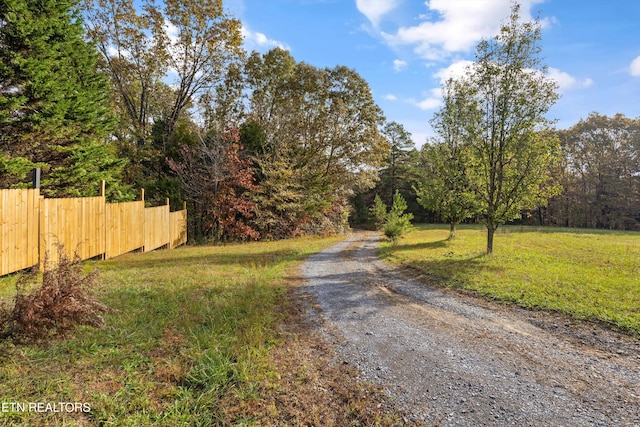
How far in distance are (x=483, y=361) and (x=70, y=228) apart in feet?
27.8

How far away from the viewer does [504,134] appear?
986cm

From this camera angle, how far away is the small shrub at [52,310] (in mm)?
2828

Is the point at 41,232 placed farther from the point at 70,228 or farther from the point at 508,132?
the point at 508,132

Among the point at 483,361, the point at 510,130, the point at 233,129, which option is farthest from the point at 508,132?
the point at 233,129

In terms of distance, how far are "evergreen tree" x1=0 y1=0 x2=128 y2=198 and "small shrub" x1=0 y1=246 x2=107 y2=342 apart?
550cm

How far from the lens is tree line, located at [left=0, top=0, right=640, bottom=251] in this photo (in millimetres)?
7996

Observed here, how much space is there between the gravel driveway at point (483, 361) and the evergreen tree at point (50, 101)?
7.97 metres

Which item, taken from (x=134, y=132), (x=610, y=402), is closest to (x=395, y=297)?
(x=610, y=402)

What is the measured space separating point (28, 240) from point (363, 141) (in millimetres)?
18149

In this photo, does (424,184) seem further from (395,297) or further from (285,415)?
(285,415)

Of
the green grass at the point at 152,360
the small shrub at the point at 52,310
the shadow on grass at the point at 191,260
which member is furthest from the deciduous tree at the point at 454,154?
the small shrub at the point at 52,310

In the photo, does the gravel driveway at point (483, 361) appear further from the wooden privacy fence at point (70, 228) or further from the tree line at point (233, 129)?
the tree line at point (233, 129)

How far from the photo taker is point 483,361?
10.9ft

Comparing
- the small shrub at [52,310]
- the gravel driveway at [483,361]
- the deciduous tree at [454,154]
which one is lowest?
the gravel driveway at [483,361]
